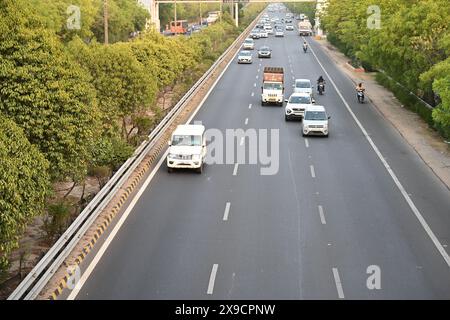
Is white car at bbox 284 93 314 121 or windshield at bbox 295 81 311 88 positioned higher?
windshield at bbox 295 81 311 88

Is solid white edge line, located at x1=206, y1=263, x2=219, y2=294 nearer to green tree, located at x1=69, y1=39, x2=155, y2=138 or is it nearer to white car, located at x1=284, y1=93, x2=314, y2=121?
green tree, located at x1=69, y1=39, x2=155, y2=138

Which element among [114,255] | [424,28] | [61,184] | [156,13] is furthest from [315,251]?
[156,13]

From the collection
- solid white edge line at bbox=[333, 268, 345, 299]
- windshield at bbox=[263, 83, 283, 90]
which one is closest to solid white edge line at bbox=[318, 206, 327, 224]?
solid white edge line at bbox=[333, 268, 345, 299]

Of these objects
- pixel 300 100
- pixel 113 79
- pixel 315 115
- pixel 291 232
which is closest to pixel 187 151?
pixel 113 79

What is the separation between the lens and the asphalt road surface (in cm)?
1884

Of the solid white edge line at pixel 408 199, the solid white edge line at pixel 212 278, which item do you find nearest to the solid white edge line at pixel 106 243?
the solid white edge line at pixel 212 278

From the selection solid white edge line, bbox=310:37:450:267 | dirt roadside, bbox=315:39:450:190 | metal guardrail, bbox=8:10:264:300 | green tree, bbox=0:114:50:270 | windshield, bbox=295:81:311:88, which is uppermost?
green tree, bbox=0:114:50:270

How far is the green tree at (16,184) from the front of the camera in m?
16.7

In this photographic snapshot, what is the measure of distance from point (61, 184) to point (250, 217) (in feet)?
28.6

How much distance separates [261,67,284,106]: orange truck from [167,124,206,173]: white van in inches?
749

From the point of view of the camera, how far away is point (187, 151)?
30984mm

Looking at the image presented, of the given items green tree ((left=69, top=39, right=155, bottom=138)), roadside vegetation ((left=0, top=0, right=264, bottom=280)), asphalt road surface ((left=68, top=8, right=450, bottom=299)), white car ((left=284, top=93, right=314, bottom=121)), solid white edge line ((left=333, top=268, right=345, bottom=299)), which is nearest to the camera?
roadside vegetation ((left=0, top=0, right=264, bottom=280))

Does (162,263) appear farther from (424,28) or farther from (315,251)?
(424,28)

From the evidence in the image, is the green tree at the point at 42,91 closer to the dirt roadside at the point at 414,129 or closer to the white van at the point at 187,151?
the white van at the point at 187,151
